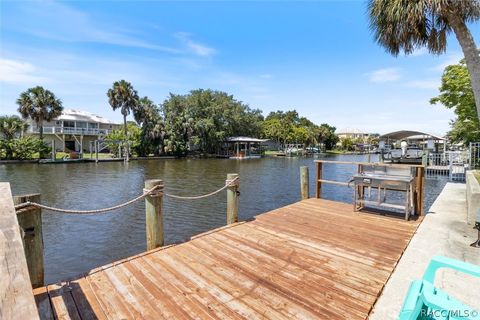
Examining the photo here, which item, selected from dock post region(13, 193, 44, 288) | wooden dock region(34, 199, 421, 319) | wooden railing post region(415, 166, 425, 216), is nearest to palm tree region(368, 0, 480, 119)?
wooden railing post region(415, 166, 425, 216)

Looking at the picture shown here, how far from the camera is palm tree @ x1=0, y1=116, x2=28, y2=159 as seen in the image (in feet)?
95.2

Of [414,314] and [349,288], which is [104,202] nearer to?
[349,288]

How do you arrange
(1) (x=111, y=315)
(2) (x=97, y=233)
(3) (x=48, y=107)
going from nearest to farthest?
(1) (x=111, y=315) < (2) (x=97, y=233) < (3) (x=48, y=107)

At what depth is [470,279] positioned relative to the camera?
3008 millimetres

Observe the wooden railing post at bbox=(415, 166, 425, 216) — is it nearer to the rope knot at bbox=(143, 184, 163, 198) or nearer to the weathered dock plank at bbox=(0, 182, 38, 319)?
the rope knot at bbox=(143, 184, 163, 198)

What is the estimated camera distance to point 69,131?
36844 millimetres

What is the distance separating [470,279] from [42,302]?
14.6 feet

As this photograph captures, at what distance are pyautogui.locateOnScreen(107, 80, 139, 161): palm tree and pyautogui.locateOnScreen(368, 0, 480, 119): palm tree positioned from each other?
34135mm

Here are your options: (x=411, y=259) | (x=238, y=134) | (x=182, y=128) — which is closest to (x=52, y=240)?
(x=411, y=259)

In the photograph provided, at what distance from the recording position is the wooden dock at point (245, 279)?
262 cm

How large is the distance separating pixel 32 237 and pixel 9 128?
3543 centimetres

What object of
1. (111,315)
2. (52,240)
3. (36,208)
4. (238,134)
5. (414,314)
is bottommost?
(52,240)

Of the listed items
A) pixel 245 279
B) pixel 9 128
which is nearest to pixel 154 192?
pixel 245 279

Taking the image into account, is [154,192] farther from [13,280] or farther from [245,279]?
[13,280]
